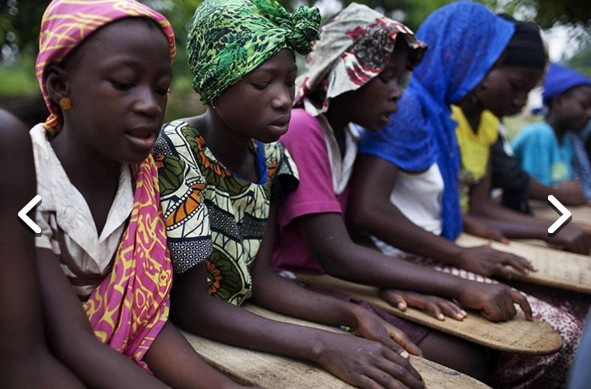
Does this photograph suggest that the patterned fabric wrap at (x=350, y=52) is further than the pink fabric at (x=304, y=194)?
Yes

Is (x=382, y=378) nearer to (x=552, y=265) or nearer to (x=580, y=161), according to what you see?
(x=552, y=265)

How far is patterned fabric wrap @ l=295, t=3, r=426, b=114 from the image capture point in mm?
2357

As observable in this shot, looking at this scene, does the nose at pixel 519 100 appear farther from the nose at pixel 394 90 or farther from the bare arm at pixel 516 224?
the nose at pixel 394 90

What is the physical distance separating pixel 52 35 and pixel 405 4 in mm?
5421

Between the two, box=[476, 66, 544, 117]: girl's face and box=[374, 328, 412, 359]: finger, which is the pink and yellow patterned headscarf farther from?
box=[476, 66, 544, 117]: girl's face

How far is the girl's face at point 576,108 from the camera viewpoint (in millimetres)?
4310

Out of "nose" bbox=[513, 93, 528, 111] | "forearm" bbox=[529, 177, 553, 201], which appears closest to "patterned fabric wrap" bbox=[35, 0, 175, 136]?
"nose" bbox=[513, 93, 528, 111]

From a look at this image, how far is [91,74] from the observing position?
1.46 meters

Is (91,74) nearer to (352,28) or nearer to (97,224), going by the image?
(97,224)

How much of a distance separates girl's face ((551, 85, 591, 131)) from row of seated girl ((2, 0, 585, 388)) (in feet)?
4.58

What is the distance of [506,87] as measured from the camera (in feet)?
9.90

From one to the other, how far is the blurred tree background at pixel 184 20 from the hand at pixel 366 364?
227cm

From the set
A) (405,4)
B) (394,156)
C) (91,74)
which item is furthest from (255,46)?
(405,4)

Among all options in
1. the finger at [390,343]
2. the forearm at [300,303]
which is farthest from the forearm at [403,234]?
the finger at [390,343]
